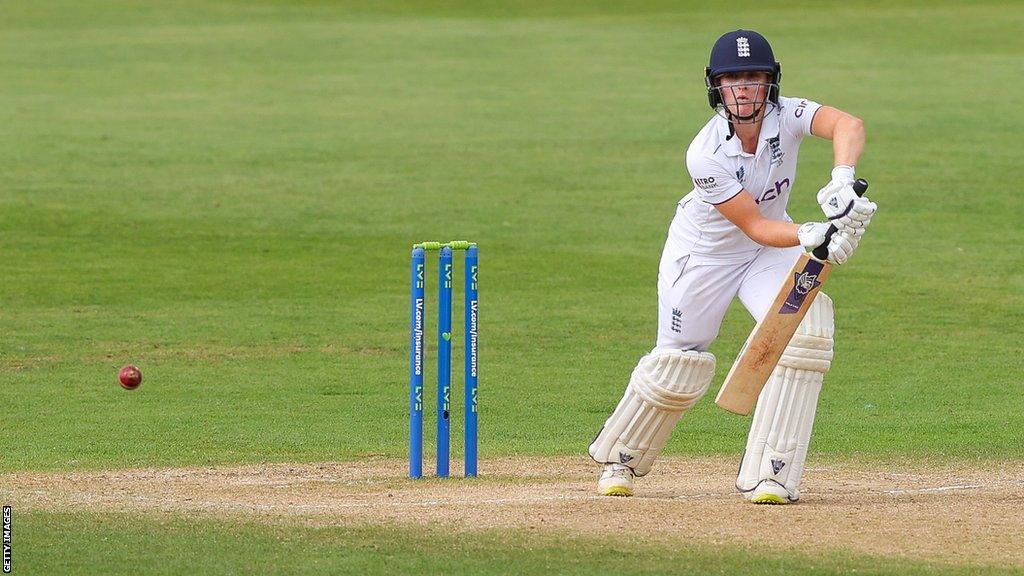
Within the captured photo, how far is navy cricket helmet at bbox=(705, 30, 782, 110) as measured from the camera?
24.2 feet

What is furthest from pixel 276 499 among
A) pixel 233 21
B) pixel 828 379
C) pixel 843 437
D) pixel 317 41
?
pixel 233 21

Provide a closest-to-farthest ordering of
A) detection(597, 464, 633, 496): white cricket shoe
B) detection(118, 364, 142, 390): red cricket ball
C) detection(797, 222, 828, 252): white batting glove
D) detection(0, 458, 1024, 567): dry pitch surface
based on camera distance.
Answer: detection(0, 458, 1024, 567): dry pitch surface < detection(797, 222, 828, 252): white batting glove < detection(597, 464, 633, 496): white cricket shoe < detection(118, 364, 142, 390): red cricket ball

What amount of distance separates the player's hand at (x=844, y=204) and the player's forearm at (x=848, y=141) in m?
0.16

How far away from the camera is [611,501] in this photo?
7438mm

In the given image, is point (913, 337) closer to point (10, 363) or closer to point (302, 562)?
point (10, 363)

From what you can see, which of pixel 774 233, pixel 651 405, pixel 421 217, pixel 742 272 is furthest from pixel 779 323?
pixel 421 217

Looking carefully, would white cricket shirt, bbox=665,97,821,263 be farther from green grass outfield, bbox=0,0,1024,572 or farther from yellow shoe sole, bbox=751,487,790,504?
green grass outfield, bbox=0,0,1024,572

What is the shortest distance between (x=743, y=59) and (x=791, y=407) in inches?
58.3

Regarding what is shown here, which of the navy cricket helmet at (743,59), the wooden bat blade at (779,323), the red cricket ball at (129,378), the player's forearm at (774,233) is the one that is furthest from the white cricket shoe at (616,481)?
the red cricket ball at (129,378)

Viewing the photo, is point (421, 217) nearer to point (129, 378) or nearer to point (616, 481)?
point (129, 378)

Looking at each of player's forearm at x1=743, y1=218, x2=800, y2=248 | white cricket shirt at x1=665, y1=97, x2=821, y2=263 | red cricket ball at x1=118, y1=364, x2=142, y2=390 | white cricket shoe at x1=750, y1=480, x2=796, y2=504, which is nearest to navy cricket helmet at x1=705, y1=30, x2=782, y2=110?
white cricket shirt at x1=665, y1=97, x2=821, y2=263

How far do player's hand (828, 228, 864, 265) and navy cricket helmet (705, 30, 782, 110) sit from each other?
0.81m

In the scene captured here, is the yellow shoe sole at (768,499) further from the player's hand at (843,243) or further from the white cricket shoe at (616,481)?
the player's hand at (843,243)

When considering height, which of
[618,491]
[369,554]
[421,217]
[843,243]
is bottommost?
[421,217]
